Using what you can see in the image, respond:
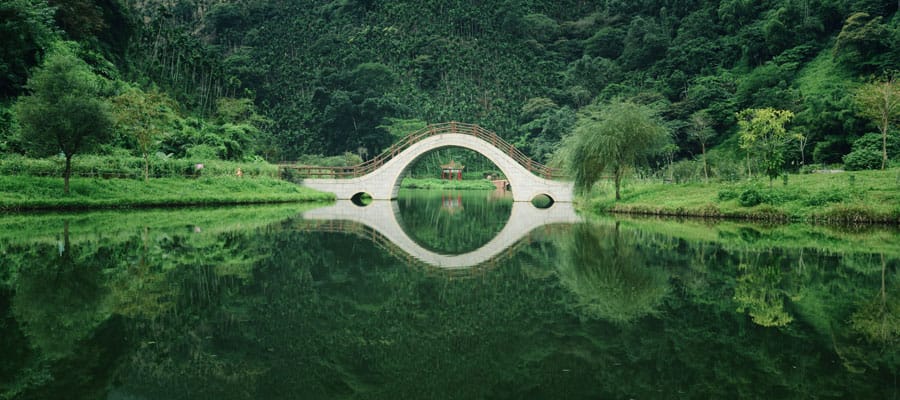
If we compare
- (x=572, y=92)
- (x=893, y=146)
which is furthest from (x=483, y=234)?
(x=572, y=92)

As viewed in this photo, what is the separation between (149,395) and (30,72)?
3212 cm

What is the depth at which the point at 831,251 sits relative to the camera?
39.0ft

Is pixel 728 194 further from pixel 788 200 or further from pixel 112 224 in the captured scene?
pixel 112 224

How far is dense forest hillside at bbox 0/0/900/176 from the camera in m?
35.3

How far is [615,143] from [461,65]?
49.6 metres

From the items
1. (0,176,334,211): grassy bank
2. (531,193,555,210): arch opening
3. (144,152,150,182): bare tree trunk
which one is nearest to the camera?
(0,176,334,211): grassy bank

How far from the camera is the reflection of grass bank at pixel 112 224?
44.6 feet

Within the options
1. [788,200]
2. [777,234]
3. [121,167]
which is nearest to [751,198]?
[788,200]

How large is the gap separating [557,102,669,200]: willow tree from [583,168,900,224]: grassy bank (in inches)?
65.4

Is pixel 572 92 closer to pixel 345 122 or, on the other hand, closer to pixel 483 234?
pixel 345 122

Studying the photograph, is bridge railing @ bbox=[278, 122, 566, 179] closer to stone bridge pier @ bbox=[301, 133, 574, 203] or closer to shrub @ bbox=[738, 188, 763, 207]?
stone bridge pier @ bbox=[301, 133, 574, 203]

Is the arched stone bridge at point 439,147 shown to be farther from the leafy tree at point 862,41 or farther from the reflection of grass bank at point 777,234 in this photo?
the leafy tree at point 862,41

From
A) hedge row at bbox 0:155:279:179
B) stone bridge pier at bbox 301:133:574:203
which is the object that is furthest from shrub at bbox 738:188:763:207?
hedge row at bbox 0:155:279:179

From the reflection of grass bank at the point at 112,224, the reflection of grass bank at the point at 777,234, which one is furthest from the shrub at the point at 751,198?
the reflection of grass bank at the point at 112,224
